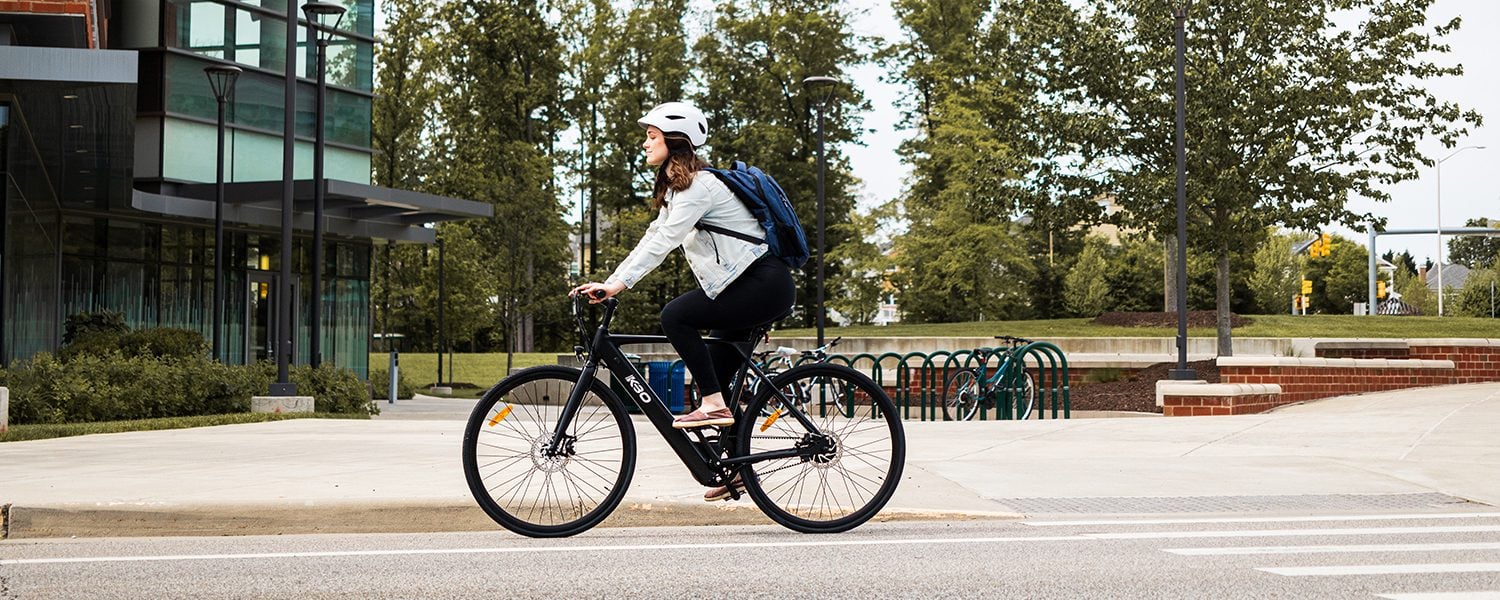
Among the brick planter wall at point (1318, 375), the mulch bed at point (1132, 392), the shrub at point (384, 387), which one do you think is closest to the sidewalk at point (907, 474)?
the brick planter wall at point (1318, 375)

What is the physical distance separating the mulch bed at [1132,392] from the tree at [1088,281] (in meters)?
35.5

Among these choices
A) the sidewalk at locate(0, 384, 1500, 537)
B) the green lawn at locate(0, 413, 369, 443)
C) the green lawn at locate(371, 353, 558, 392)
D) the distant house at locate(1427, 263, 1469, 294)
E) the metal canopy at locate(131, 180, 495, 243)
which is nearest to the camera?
the sidewalk at locate(0, 384, 1500, 537)

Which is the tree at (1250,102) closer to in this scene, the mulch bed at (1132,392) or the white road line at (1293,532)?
the mulch bed at (1132,392)

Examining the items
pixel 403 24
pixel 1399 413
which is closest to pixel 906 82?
pixel 403 24

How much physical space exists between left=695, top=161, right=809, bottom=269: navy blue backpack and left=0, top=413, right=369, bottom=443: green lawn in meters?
9.06

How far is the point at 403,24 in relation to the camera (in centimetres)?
4631

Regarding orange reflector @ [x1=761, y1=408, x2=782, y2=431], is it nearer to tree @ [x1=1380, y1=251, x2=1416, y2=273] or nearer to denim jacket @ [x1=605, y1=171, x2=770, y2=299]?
denim jacket @ [x1=605, y1=171, x2=770, y2=299]

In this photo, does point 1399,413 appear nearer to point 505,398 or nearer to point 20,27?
point 505,398

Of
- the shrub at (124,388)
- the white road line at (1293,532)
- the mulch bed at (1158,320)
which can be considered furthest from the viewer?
the mulch bed at (1158,320)

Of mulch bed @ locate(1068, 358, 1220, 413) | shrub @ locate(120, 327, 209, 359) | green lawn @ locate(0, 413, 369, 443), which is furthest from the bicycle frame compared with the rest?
shrub @ locate(120, 327, 209, 359)

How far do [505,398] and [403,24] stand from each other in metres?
41.8

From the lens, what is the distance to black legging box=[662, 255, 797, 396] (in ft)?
21.8

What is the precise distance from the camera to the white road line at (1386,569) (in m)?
5.89

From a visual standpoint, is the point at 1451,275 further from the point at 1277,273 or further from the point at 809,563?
the point at 809,563
